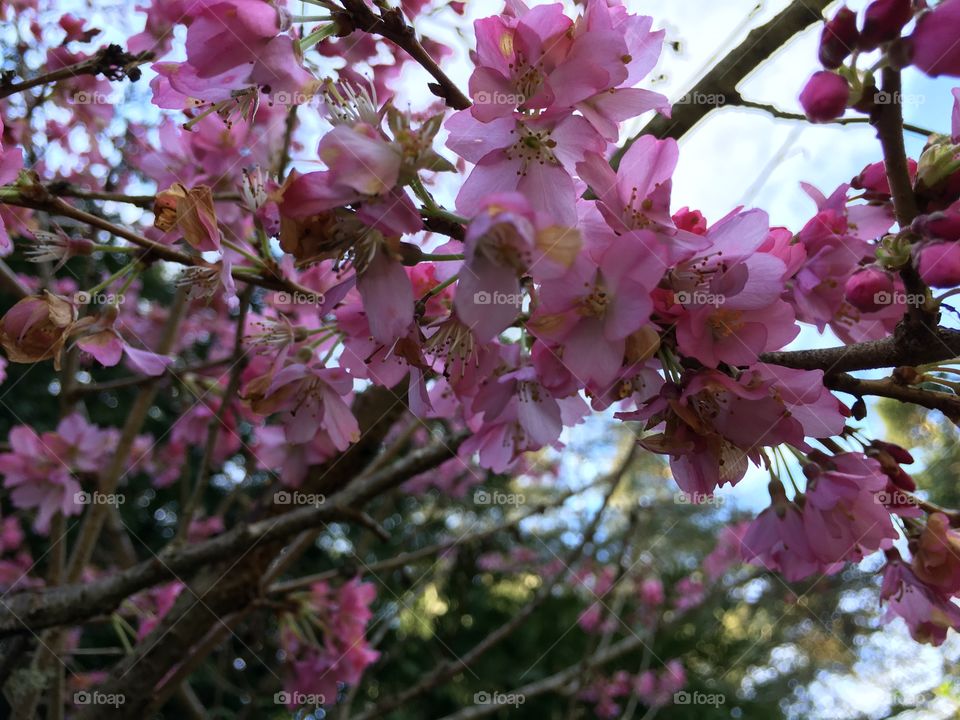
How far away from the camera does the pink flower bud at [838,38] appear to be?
0.66 meters

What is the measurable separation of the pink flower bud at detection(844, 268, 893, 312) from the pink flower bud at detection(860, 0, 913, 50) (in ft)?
0.91

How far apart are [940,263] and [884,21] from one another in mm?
250

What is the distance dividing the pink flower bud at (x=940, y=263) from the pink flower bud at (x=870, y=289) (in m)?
0.10

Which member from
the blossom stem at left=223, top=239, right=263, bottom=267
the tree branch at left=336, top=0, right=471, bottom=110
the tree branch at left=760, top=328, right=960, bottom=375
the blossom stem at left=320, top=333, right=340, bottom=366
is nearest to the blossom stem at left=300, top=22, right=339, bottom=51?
the tree branch at left=336, top=0, right=471, bottom=110

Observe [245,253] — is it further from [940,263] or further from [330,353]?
[940,263]

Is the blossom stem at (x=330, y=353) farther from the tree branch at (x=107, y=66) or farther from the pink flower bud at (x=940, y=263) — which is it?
the pink flower bud at (x=940, y=263)

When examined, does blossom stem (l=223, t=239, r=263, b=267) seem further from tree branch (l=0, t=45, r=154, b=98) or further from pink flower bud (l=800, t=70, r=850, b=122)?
pink flower bud (l=800, t=70, r=850, b=122)

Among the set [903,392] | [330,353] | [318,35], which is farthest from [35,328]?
[903,392]

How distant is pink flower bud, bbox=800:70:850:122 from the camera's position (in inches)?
26.8

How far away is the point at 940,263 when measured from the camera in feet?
2.28

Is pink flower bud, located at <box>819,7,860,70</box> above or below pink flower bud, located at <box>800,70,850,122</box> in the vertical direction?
above

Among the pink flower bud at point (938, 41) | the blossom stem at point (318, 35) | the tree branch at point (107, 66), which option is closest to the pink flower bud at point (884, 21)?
the pink flower bud at point (938, 41)

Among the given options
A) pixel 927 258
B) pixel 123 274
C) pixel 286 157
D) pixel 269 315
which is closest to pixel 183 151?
pixel 286 157

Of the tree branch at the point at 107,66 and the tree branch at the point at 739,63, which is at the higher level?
the tree branch at the point at 739,63
